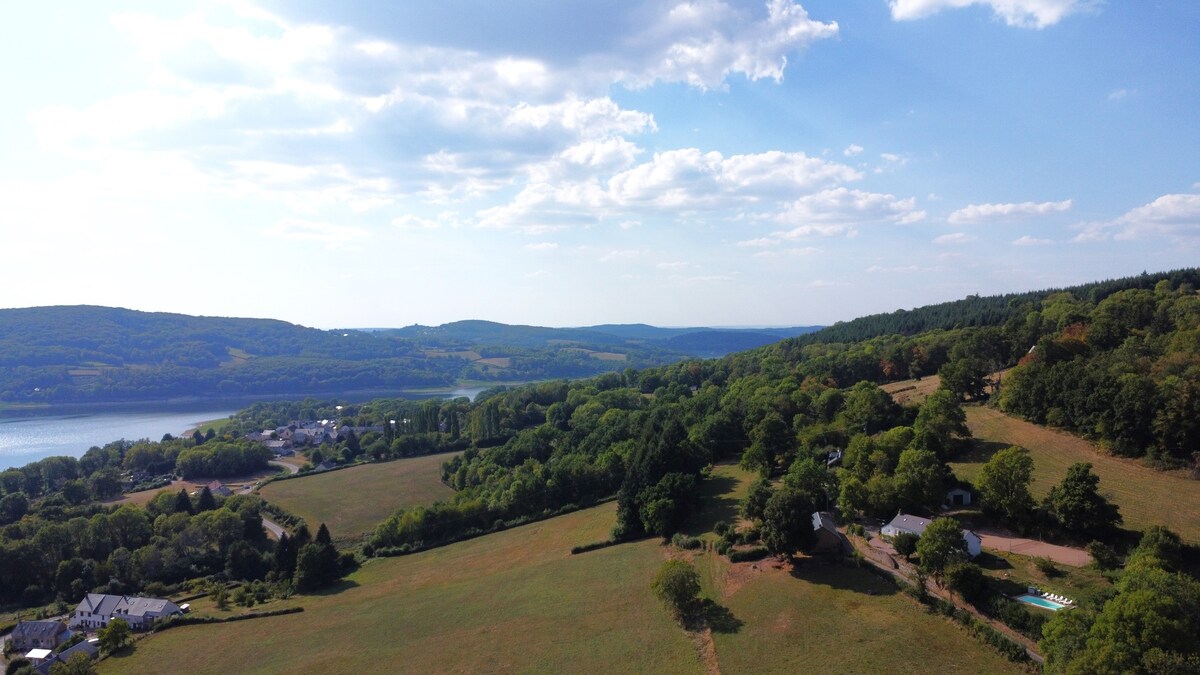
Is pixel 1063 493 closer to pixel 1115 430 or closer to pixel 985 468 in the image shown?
pixel 985 468

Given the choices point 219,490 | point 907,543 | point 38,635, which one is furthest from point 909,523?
point 219,490

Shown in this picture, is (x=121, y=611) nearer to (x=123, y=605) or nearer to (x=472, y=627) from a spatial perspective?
(x=123, y=605)

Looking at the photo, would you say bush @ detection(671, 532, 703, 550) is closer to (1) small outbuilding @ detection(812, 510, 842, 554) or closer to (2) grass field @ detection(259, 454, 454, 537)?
(1) small outbuilding @ detection(812, 510, 842, 554)

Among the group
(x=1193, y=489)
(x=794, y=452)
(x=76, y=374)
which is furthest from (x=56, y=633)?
(x=76, y=374)

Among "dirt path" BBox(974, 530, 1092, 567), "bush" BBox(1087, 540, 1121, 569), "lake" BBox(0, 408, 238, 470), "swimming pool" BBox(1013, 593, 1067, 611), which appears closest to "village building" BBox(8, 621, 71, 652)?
"swimming pool" BBox(1013, 593, 1067, 611)

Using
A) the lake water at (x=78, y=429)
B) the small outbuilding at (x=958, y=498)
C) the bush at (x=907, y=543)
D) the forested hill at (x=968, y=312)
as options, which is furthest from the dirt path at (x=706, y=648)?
the lake water at (x=78, y=429)
